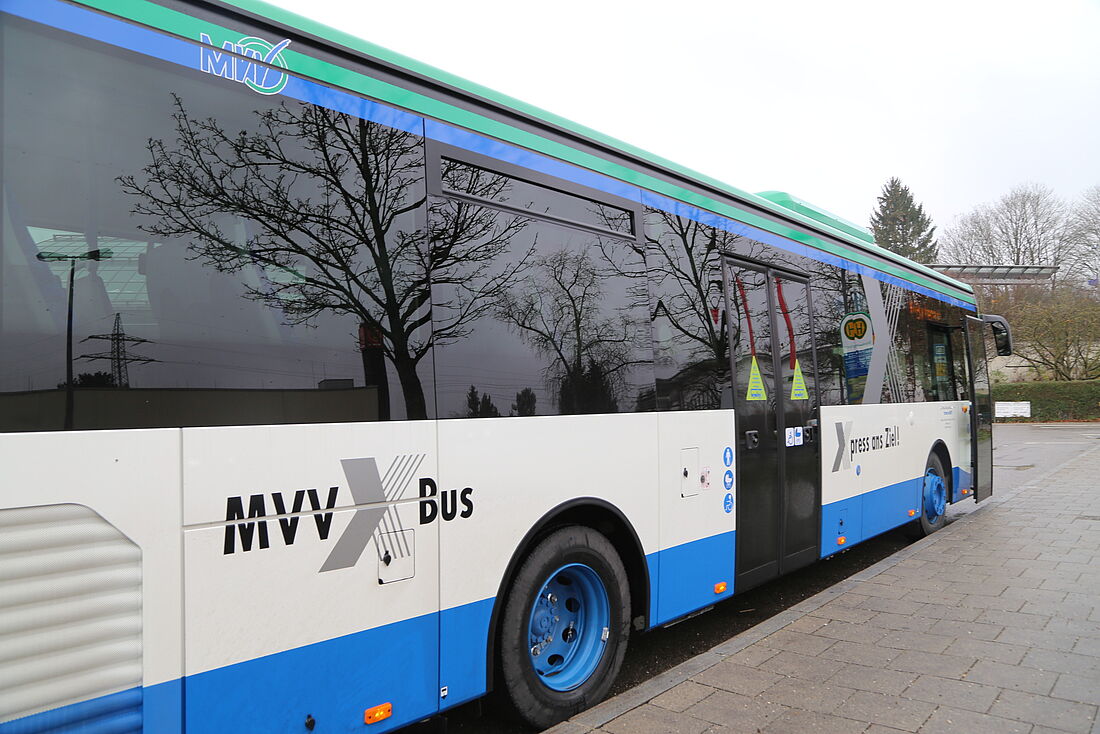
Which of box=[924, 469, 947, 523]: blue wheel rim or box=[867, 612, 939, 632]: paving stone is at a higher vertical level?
box=[924, 469, 947, 523]: blue wheel rim

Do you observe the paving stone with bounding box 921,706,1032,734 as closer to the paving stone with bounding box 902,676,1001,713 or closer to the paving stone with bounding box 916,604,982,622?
the paving stone with bounding box 902,676,1001,713

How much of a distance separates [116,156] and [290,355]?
84 cm

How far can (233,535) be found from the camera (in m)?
2.43

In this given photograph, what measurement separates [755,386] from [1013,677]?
227 cm

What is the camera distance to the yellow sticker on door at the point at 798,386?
18.5 feet

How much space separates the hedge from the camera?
34.8 meters

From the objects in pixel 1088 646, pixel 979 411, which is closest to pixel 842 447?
pixel 1088 646

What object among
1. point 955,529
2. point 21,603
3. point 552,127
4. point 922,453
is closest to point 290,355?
point 21,603

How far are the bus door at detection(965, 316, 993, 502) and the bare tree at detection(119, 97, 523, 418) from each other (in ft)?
29.4

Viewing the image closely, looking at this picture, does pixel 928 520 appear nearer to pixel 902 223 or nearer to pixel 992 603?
pixel 992 603

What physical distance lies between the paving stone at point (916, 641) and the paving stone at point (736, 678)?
1.07 meters

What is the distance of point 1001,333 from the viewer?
10.8 meters

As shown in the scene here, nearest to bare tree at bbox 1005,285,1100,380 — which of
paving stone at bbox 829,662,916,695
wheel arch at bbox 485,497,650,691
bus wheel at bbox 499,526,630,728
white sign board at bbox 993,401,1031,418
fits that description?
white sign board at bbox 993,401,1031,418

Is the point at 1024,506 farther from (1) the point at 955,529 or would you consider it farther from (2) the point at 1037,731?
(2) the point at 1037,731
